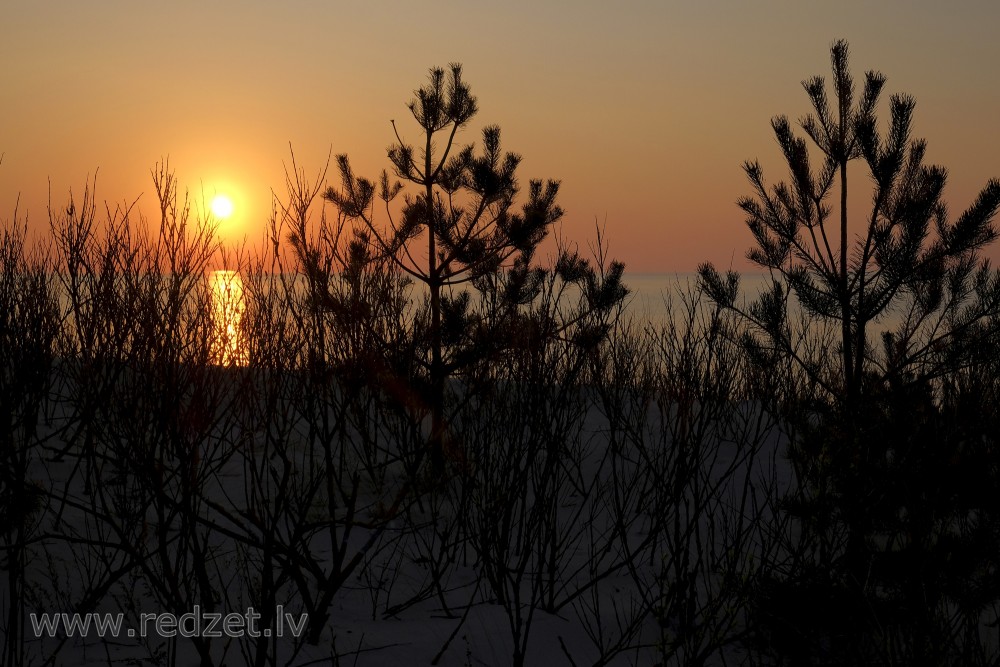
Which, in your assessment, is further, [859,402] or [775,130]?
[775,130]

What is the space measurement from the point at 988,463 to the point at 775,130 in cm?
308

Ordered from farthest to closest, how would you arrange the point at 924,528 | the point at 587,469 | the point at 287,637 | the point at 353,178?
1. the point at 587,469
2. the point at 353,178
3. the point at 287,637
4. the point at 924,528

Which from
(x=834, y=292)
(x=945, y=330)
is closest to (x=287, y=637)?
(x=834, y=292)

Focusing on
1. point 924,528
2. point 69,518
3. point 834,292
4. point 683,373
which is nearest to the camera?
point 924,528

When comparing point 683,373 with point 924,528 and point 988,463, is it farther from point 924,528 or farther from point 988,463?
point 988,463

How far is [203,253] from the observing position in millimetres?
5402

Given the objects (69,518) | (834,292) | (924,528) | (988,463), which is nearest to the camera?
(924,528)

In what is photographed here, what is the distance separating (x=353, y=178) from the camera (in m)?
10.3

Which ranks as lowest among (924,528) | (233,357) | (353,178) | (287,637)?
(287,637)

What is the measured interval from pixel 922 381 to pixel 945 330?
1243 millimetres

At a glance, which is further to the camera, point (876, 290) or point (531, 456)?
point (876, 290)

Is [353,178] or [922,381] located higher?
[353,178]

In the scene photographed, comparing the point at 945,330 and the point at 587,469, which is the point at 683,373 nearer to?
the point at 945,330

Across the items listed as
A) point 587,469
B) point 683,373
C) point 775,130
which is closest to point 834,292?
point 775,130
